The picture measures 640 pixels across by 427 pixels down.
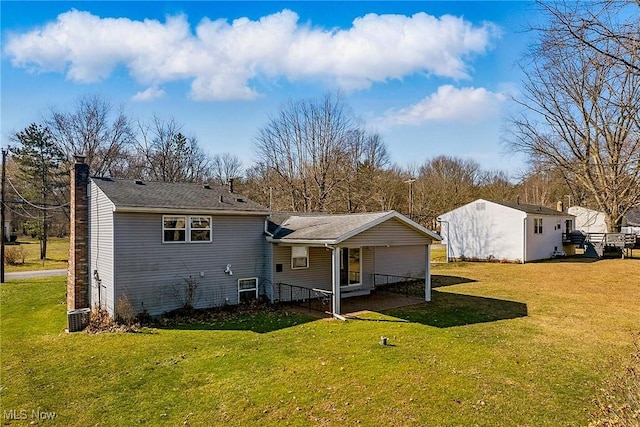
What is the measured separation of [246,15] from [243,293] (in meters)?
9.57

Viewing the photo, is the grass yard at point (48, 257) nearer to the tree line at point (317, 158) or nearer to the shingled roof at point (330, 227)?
the tree line at point (317, 158)

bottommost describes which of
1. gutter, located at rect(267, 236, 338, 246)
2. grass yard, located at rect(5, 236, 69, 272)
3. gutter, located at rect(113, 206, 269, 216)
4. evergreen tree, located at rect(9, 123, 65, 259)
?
grass yard, located at rect(5, 236, 69, 272)

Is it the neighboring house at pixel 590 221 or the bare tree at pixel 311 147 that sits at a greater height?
the bare tree at pixel 311 147

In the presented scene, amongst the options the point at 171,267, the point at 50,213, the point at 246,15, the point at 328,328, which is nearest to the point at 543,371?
the point at 328,328

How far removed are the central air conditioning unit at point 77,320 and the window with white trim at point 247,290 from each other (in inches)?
184

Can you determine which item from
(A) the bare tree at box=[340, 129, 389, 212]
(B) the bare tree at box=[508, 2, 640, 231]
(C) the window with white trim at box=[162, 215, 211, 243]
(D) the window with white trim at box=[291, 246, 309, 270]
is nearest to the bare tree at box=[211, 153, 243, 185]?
(A) the bare tree at box=[340, 129, 389, 212]

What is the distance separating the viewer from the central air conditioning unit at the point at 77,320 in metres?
11.0

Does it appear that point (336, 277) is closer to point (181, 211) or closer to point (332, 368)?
point (332, 368)

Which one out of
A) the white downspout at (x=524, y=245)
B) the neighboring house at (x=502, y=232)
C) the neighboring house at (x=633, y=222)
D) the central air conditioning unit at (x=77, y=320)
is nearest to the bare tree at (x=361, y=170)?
the neighboring house at (x=502, y=232)

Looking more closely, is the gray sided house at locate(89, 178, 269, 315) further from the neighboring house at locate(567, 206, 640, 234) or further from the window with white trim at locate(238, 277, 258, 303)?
the neighboring house at locate(567, 206, 640, 234)

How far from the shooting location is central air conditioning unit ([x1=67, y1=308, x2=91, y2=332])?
1104 centimetres

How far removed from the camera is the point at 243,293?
13.6 meters

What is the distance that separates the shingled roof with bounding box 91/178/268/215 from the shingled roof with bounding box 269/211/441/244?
130cm

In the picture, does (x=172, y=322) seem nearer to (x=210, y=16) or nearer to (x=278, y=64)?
(x=210, y=16)
